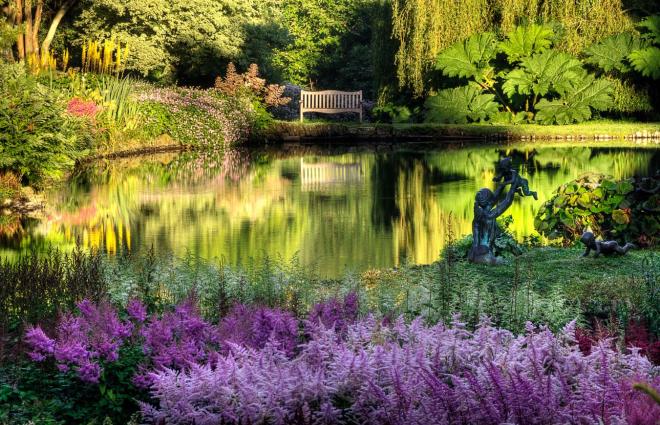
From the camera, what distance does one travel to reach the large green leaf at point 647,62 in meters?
31.7

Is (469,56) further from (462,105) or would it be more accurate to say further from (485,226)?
(485,226)

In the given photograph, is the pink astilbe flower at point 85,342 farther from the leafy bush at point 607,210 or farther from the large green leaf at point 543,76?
the large green leaf at point 543,76

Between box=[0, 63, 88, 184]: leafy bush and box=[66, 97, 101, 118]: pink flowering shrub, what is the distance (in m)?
4.30

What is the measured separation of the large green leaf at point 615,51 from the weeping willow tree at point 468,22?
1.69ft

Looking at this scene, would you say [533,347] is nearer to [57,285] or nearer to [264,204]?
[57,285]

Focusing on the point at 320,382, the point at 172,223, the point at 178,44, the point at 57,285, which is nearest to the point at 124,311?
the point at 57,285

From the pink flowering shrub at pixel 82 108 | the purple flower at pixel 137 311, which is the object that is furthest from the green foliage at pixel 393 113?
the purple flower at pixel 137 311

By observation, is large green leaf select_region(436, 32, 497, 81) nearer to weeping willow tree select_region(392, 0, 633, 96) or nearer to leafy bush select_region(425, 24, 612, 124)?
leafy bush select_region(425, 24, 612, 124)

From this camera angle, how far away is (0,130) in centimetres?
1434

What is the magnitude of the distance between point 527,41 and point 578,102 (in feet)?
8.03

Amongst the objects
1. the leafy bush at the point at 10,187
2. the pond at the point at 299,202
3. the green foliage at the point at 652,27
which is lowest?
the pond at the point at 299,202

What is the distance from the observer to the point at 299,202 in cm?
1547

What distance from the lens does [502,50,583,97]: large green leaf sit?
3197 centimetres

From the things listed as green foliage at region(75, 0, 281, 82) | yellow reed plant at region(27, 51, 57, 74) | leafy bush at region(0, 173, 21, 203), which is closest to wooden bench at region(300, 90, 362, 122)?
green foliage at region(75, 0, 281, 82)
